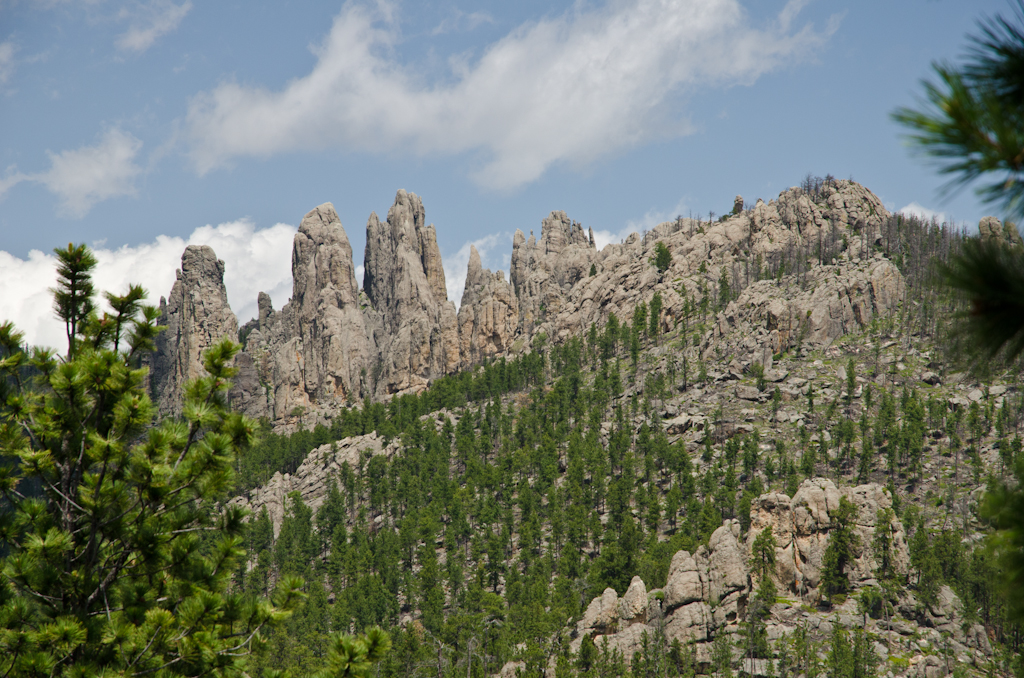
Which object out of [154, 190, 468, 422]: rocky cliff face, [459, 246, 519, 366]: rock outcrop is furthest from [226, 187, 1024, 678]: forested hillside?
[154, 190, 468, 422]: rocky cliff face

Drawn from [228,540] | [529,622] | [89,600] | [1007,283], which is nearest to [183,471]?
[228,540]

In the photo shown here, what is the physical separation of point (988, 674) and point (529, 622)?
43267 millimetres

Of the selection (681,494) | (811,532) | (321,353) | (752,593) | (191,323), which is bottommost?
(752,593)

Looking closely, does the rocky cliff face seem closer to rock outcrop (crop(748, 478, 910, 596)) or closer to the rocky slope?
the rocky slope

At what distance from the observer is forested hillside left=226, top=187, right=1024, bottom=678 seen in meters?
72.1

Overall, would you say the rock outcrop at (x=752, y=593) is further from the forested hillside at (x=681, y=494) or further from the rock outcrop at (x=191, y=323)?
the rock outcrop at (x=191, y=323)

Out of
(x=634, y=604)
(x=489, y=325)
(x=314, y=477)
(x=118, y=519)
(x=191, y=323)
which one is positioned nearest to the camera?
(x=118, y=519)

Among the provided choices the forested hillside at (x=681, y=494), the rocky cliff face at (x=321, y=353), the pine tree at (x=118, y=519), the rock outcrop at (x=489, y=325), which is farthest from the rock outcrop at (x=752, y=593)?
the rocky cliff face at (x=321, y=353)

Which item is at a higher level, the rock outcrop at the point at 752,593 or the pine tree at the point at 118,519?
the pine tree at the point at 118,519

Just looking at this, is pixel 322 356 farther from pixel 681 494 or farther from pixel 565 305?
pixel 681 494

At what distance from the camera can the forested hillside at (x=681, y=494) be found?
72125 mm

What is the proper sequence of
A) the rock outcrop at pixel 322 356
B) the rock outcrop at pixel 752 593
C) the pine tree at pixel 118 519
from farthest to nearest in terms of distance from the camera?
the rock outcrop at pixel 322 356 < the rock outcrop at pixel 752 593 < the pine tree at pixel 118 519

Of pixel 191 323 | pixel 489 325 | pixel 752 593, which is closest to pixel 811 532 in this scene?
pixel 752 593

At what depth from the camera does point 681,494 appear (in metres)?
104
